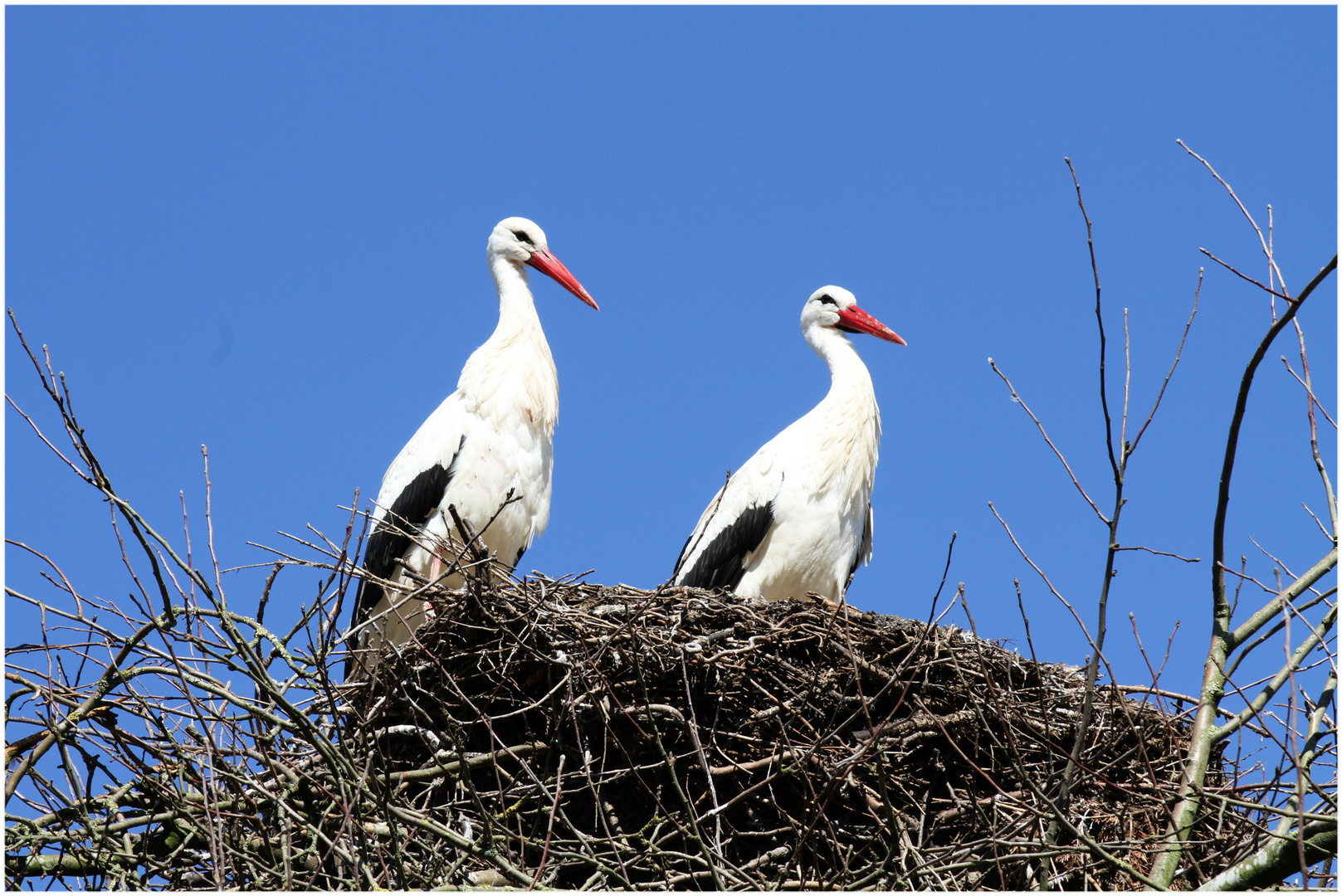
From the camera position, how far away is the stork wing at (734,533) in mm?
5727

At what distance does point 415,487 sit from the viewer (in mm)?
5523

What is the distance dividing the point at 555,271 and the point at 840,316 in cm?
147

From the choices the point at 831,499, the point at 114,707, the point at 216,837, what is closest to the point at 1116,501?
the point at 216,837

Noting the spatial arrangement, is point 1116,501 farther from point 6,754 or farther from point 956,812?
point 6,754

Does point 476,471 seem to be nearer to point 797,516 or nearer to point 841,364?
point 797,516

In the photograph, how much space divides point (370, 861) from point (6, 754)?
0.98m

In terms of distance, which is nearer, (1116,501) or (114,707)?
(1116,501)

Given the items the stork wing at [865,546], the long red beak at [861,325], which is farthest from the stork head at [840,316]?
the stork wing at [865,546]

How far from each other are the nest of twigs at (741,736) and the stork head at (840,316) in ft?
8.43

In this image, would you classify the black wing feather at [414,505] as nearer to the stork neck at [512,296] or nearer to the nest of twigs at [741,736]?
the stork neck at [512,296]

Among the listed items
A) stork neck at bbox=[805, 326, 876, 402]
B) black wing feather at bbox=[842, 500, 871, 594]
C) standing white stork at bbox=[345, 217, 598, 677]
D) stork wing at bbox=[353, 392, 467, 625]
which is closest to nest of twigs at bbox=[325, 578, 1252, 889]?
standing white stork at bbox=[345, 217, 598, 677]

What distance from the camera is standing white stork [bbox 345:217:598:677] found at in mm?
5465

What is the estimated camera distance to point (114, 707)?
3.47 m

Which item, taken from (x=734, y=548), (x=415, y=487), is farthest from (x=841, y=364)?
(x=415, y=487)
